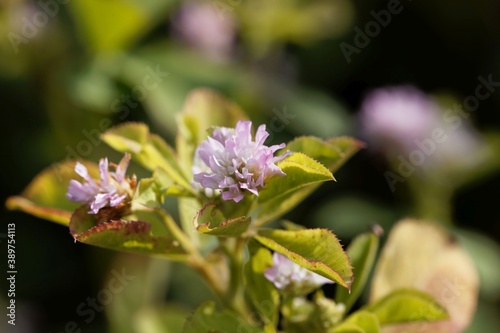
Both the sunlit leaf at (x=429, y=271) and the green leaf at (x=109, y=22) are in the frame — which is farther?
the green leaf at (x=109, y=22)

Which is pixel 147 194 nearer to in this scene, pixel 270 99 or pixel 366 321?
pixel 366 321

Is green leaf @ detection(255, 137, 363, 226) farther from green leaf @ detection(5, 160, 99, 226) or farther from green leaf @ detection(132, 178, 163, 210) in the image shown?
green leaf @ detection(5, 160, 99, 226)

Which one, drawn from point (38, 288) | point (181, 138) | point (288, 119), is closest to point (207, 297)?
point (38, 288)

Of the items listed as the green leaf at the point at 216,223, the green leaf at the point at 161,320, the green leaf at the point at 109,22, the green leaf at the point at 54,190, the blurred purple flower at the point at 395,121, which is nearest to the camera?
the green leaf at the point at 216,223

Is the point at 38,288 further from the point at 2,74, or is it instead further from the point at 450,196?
the point at 450,196

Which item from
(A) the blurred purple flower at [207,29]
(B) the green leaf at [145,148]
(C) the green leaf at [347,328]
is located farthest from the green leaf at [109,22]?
(C) the green leaf at [347,328]

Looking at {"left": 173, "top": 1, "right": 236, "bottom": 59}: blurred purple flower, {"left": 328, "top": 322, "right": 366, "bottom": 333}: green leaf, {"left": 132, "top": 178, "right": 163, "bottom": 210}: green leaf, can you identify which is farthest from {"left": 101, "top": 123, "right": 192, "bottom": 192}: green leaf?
{"left": 173, "top": 1, "right": 236, "bottom": 59}: blurred purple flower

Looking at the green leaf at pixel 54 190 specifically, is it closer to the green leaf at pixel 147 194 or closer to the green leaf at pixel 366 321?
the green leaf at pixel 147 194
